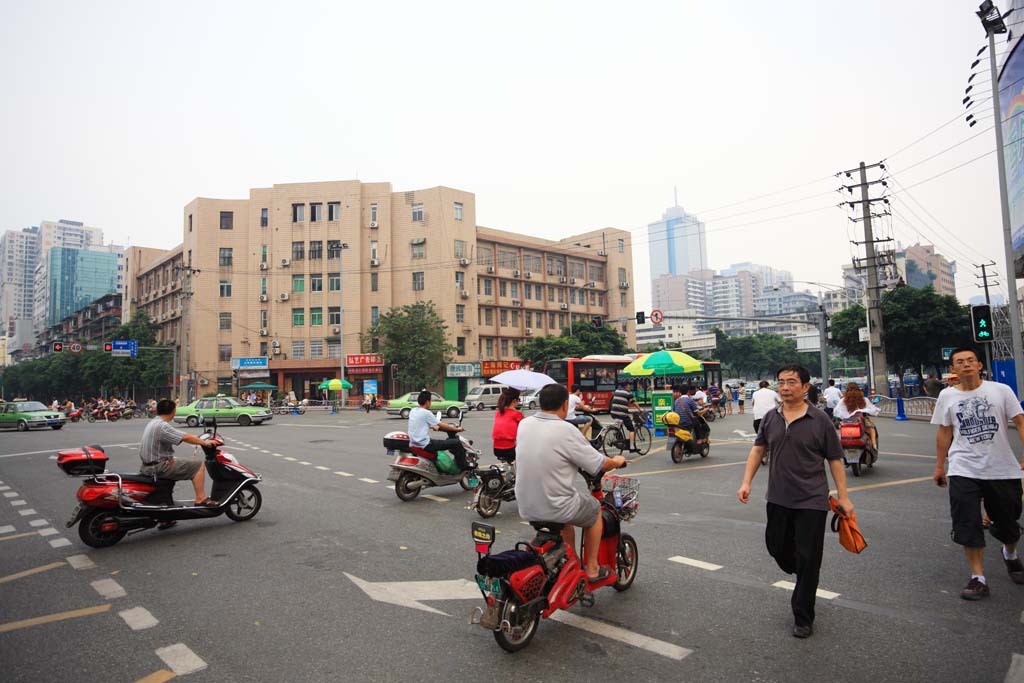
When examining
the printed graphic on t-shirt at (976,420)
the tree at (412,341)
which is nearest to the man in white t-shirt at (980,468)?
the printed graphic on t-shirt at (976,420)

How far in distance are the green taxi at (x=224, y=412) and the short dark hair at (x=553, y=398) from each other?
27.7 meters

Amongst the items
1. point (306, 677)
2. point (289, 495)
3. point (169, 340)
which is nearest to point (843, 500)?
point (306, 677)

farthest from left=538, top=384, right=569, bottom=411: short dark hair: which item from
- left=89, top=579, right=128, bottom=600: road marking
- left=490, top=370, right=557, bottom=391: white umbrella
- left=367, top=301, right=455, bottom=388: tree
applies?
left=367, top=301, right=455, bottom=388: tree

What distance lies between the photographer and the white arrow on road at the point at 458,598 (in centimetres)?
379

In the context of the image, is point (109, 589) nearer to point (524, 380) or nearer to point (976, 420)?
point (976, 420)

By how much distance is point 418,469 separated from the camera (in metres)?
8.93

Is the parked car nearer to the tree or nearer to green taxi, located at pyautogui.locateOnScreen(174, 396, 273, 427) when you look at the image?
green taxi, located at pyautogui.locateOnScreen(174, 396, 273, 427)

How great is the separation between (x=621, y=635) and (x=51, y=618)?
410cm

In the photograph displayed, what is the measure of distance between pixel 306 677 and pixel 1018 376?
15.3 m

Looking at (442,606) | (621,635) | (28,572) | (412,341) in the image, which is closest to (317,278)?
(412,341)

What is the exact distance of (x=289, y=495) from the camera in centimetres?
941

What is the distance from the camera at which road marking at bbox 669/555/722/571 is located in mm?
5359

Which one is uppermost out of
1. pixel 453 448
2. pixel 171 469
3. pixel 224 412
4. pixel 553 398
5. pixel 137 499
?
pixel 553 398

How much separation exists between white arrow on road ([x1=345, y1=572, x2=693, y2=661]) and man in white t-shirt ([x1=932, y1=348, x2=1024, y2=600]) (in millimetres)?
2525
